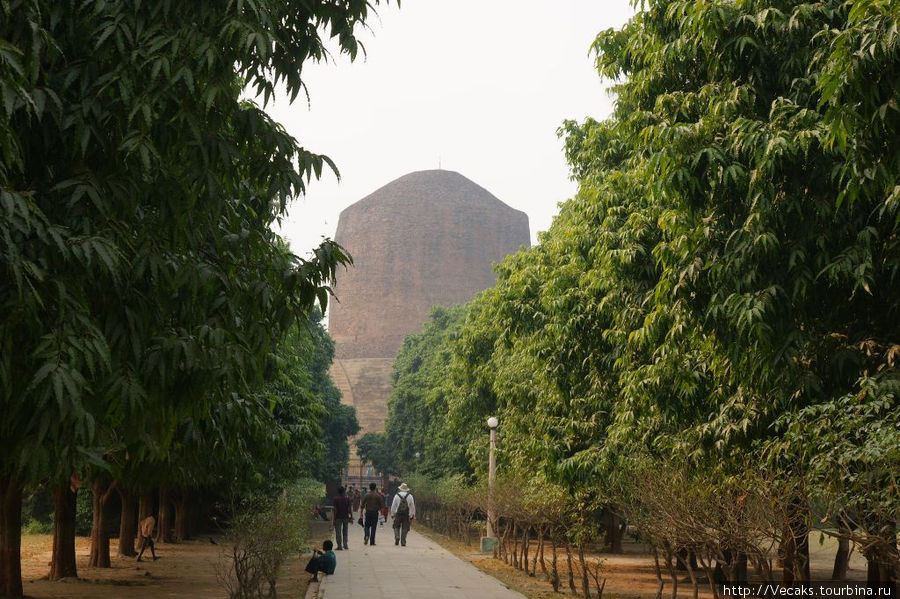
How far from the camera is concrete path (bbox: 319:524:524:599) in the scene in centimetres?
1421

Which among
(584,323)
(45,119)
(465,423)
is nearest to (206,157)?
(45,119)

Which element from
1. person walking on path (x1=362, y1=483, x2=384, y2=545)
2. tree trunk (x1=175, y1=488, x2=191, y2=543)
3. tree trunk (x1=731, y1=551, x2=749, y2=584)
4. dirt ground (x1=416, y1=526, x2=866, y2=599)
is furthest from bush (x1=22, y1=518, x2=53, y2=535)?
tree trunk (x1=731, y1=551, x2=749, y2=584)

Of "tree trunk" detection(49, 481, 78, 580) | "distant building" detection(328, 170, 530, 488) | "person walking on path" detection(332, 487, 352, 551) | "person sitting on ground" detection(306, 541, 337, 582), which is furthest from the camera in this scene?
"distant building" detection(328, 170, 530, 488)

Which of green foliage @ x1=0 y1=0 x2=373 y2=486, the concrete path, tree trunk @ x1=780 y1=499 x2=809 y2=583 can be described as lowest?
the concrete path

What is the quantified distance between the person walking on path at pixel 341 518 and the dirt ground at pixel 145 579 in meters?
0.94

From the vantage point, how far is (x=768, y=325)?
9.14 meters

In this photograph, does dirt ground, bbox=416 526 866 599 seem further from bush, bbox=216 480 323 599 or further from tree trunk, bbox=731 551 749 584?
bush, bbox=216 480 323 599

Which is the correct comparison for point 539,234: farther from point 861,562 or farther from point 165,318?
point 165,318

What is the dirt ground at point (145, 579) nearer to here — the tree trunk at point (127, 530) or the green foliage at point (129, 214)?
the tree trunk at point (127, 530)

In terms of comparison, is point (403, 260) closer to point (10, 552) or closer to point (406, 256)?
point (406, 256)

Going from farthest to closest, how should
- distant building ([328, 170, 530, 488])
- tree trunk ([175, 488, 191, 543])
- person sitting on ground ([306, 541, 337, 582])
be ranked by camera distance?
distant building ([328, 170, 530, 488])
tree trunk ([175, 488, 191, 543])
person sitting on ground ([306, 541, 337, 582])

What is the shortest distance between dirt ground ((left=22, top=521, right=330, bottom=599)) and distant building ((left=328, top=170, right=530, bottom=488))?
92.1 metres

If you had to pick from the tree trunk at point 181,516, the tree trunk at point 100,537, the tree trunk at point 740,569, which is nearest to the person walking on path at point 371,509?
the tree trunk at point 181,516

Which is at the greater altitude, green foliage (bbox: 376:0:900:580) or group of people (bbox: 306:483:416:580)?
green foliage (bbox: 376:0:900:580)
